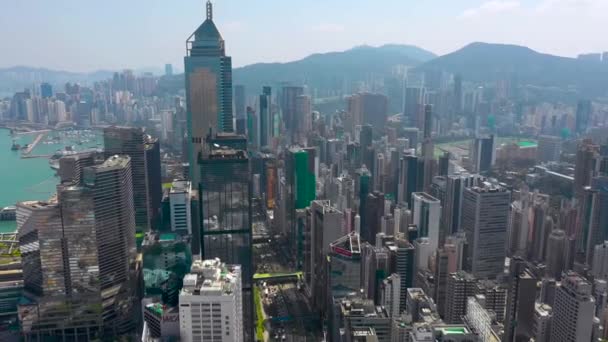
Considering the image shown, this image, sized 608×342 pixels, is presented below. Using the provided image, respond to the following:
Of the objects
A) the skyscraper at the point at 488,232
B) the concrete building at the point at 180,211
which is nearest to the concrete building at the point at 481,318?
the skyscraper at the point at 488,232

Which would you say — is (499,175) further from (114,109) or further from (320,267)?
(114,109)

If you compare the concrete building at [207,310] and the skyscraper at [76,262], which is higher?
the concrete building at [207,310]

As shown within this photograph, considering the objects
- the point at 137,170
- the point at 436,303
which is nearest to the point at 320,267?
the point at 436,303

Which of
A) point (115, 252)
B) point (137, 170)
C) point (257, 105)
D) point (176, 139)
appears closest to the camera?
point (115, 252)

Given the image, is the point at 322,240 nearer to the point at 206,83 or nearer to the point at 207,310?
the point at 207,310

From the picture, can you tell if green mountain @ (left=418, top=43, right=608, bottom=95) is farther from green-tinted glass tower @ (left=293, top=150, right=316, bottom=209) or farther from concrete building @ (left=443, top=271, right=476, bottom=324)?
concrete building @ (left=443, top=271, right=476, bottom=324)

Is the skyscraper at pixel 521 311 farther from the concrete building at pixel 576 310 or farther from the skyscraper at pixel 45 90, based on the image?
the skyscraper at pixel 45 90

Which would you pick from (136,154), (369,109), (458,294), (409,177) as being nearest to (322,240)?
(458,294)
